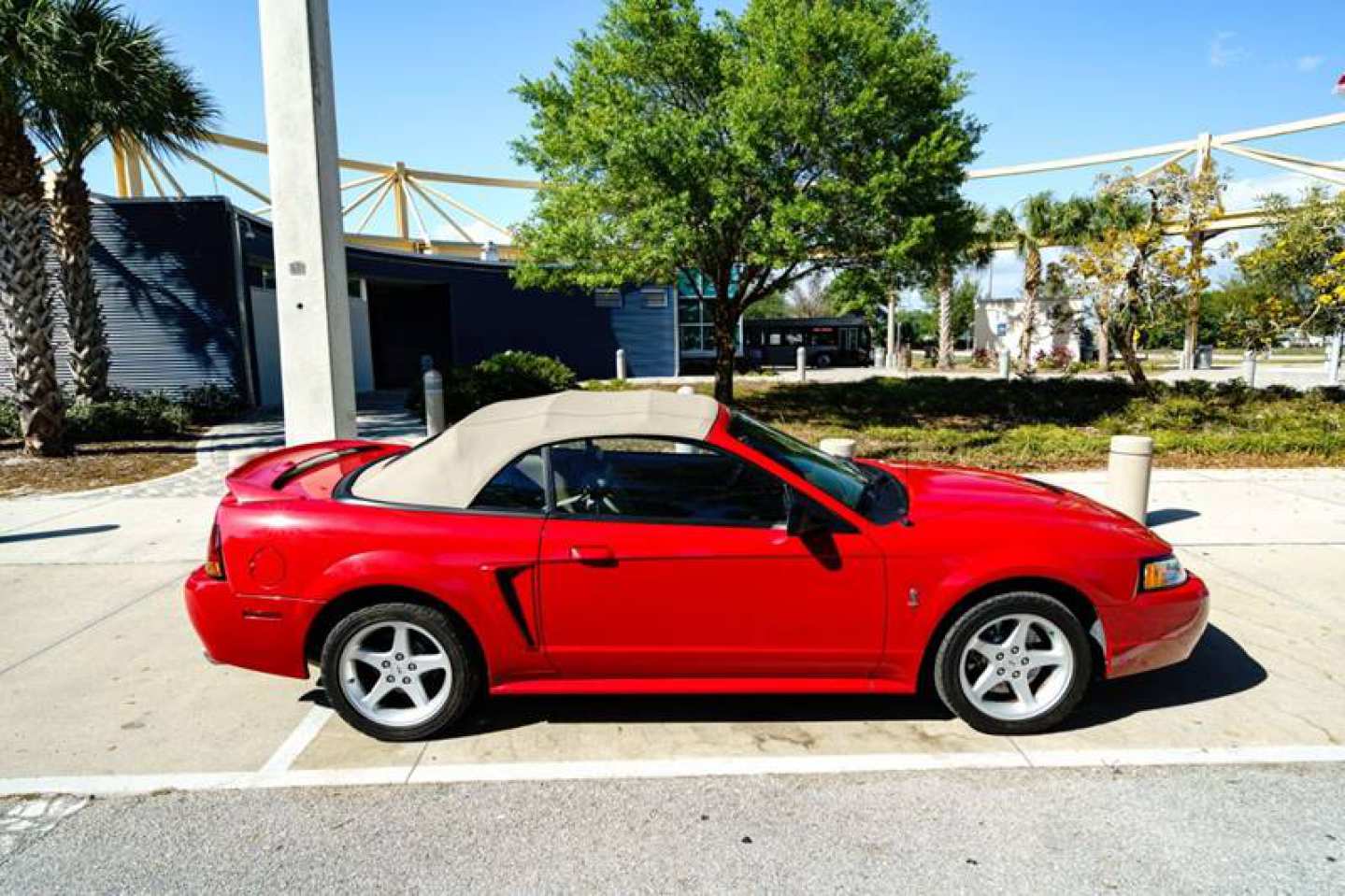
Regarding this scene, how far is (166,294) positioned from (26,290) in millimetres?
5269

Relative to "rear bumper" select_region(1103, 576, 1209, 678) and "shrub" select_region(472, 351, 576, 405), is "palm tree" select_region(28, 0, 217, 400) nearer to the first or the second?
"shrub" select_region(472, 351, 576, 405)

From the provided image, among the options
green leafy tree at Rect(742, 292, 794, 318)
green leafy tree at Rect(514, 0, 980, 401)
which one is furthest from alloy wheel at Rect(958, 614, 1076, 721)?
green leafy tree at Rect(742, 292, 794, 318)

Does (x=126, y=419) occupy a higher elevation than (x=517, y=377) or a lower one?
lower

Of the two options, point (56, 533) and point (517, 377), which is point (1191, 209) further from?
point (56, 533)

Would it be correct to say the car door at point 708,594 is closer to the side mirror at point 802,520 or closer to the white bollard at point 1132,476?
the side mirror at point 802,520

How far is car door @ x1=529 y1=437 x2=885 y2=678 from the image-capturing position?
3336mm

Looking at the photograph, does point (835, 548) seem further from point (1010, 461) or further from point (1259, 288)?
point (1259, 288)

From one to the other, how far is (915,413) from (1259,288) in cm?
684

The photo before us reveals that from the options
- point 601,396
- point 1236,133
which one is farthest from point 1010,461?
point 1236,133

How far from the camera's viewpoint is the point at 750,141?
12.9 metres

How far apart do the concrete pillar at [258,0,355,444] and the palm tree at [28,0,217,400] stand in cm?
631

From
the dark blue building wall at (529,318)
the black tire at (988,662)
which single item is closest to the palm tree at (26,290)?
the dark blue building wall at (529,318)

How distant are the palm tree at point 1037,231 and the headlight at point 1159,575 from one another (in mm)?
28693

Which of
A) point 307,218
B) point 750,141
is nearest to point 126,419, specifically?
point 307,218
